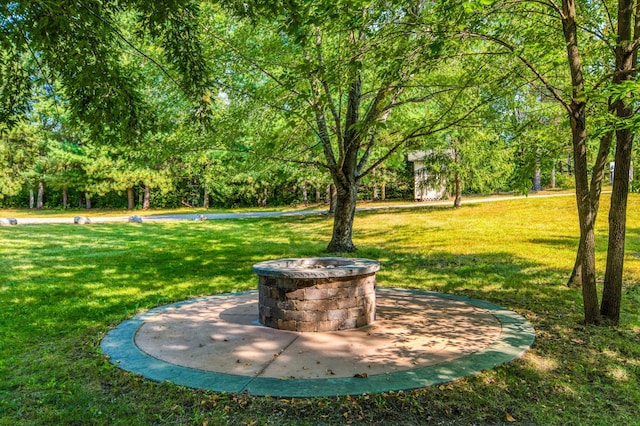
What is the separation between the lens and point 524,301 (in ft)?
23.6

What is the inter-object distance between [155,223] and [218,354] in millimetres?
18681

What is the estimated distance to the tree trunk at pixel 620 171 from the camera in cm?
530

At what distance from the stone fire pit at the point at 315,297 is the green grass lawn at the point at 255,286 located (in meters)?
1.80

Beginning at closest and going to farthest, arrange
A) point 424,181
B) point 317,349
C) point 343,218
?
point 317,349, point 343,218, point 424,181

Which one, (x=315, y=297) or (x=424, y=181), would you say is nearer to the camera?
(x=315, y=297)

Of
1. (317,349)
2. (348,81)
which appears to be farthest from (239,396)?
(348,81)

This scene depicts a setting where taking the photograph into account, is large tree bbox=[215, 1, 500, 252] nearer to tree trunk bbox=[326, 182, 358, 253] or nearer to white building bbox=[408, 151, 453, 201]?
tree trunk bbox=[326, 182, 358, 253]

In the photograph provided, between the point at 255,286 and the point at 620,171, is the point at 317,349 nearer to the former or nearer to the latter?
the point at 255,286

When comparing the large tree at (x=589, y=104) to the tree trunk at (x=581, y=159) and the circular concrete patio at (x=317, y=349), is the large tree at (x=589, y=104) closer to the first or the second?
the tree trunk at (x=581, y=159)

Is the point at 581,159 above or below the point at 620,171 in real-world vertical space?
above

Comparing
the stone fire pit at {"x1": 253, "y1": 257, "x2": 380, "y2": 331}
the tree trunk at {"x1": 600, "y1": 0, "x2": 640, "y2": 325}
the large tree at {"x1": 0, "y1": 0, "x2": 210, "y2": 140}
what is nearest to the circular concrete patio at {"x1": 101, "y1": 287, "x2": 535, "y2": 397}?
the stone fire pit at {"x1": 253, "y1": 257, "x2": 380, "y2": 331}

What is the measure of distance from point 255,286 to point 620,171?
652cm

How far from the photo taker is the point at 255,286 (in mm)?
8844

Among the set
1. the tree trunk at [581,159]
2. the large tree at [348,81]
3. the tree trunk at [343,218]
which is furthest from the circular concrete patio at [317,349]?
the tree trunk at [343,218]
